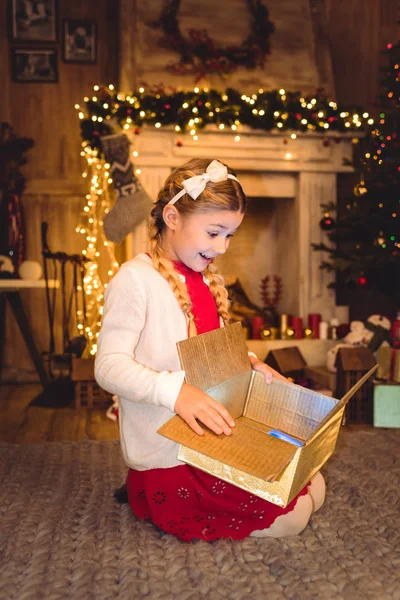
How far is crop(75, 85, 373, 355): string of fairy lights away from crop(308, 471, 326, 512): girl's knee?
193 centimetres

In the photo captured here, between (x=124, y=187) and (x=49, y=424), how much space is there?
1.27 meters

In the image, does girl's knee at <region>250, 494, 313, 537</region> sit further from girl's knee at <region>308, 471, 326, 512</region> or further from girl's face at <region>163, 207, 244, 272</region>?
girl's face at <region>163, 207, 244, 272</region>

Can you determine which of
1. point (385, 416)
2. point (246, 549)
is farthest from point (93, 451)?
point (385, 416)

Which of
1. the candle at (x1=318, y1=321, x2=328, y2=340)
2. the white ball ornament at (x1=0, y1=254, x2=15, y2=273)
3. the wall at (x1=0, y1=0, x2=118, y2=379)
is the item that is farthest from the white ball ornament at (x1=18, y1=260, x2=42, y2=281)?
the candle at (x1=318, y1=321, x2=328, y2=340)

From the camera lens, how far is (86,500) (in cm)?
183

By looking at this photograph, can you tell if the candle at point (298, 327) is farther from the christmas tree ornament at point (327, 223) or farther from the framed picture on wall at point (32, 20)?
the framed picture on wall at point (32, 20)

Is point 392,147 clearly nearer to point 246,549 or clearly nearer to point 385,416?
point 385,416

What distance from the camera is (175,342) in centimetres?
153

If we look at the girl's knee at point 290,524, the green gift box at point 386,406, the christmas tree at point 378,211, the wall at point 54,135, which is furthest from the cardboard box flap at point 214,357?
the wall at point 54,135

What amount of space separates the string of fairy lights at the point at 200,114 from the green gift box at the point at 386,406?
1.48 metres

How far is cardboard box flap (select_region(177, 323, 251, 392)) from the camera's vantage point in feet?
4.46

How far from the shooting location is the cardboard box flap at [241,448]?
1.22m

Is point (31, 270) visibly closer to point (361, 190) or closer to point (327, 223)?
point (327, 223)

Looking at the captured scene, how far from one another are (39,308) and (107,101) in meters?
1.31
